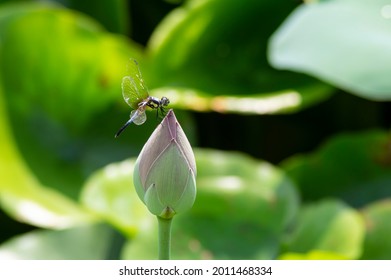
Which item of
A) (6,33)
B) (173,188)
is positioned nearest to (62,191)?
(6,33)

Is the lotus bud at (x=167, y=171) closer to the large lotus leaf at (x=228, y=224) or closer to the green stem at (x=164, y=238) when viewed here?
the green stem at (x=164, y=238)

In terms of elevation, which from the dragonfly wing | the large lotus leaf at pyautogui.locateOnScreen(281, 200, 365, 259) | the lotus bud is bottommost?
the lotus bud

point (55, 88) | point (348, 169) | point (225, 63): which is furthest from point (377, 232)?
point (55, 88)

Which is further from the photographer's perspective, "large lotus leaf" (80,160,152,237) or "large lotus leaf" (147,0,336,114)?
"large lotus leaf" (147,0,336,114)

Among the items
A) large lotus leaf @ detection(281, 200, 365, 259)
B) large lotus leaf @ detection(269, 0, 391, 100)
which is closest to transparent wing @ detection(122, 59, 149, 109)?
large lotus leaf @ detection(269, 0, 391, 100)

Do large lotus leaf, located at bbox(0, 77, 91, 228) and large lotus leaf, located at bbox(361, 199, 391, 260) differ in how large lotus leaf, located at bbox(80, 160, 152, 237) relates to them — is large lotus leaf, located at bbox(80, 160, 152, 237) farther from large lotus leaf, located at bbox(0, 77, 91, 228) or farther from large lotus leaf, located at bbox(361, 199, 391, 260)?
large lotus leaf, located at bbox(361, 199, 391, 260)

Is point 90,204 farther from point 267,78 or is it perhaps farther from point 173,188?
point 173,188
